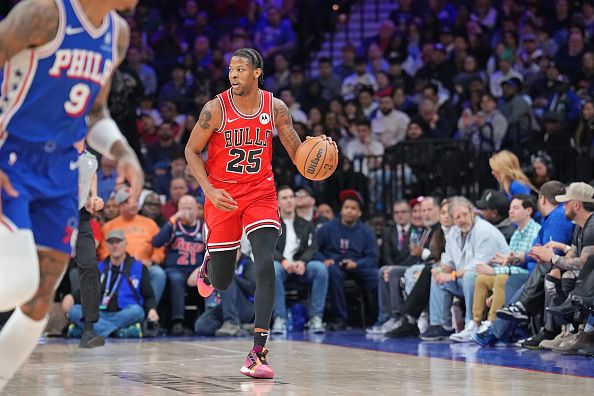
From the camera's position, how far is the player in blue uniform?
15.5 ft

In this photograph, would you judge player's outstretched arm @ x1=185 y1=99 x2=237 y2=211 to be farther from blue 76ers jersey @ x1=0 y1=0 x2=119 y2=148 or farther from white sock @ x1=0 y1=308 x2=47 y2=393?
white sock @ x1=0 y1=308 x2=47 y2=393

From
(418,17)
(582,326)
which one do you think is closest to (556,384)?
(582,326)

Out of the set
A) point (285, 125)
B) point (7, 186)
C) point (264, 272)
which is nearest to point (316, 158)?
point (285, 125)

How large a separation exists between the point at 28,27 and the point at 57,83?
288 millimetres

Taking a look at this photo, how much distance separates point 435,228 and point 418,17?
7626 millimetres

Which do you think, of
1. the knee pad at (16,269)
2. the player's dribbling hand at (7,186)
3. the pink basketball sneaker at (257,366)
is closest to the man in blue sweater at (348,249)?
the pink basketball sneaker at (257,366)

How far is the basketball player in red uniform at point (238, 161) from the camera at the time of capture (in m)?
7.50

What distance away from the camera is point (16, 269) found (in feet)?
14.9

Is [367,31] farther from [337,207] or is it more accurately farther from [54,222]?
[54,222]

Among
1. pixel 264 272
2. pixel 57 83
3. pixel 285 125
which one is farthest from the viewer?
pixel 285 125

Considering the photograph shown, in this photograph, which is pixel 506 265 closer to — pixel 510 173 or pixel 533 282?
pixel 533 282

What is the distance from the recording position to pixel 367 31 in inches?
760

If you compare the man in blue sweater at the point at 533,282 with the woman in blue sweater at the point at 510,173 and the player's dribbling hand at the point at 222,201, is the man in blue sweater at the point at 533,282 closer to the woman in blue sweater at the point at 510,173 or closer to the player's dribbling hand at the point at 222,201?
the woman in blue sweater at the point at 510,173

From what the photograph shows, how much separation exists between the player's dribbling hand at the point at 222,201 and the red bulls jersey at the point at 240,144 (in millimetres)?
250
